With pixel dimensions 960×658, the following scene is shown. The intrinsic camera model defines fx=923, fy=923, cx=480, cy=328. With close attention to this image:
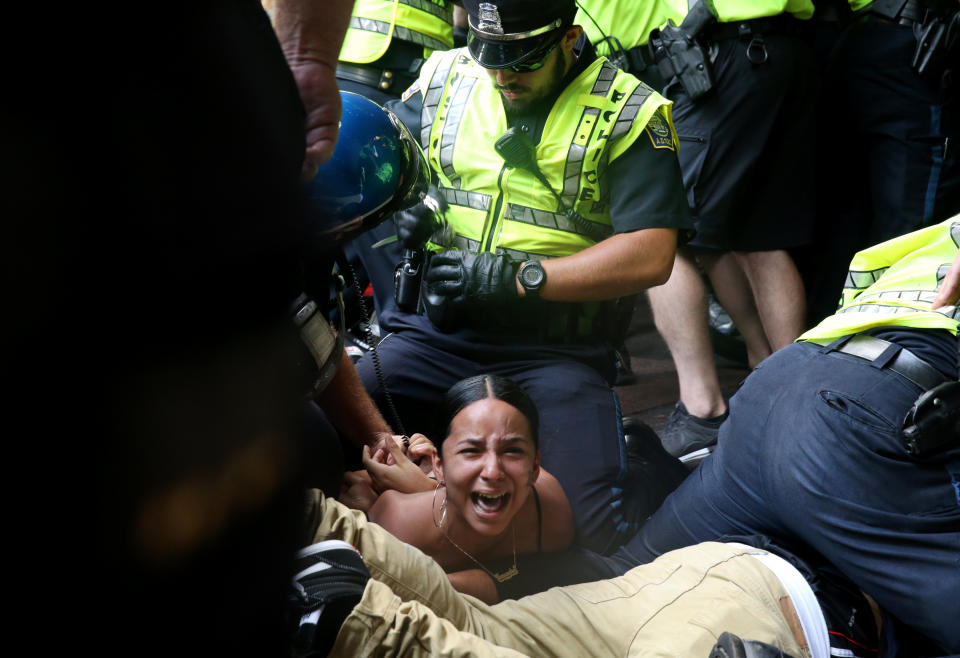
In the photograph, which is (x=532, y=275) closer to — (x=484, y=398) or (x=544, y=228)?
(x=544, y=228)

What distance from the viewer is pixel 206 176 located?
0.60 m

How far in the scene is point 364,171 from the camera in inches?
74.5

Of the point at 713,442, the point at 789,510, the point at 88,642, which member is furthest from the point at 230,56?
the point at 713,442

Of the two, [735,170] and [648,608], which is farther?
[735,170]

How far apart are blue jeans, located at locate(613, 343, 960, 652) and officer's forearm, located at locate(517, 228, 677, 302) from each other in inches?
20.8

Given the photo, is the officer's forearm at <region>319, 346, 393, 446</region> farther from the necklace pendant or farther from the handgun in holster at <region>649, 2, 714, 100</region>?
the handgun in holster at <region>649, 2, 714, 100</region>

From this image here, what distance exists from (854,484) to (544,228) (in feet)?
3.72

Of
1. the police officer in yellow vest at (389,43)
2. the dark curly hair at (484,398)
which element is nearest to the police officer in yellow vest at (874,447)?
the dark curly hair at (484,398)

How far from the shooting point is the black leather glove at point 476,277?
253cm

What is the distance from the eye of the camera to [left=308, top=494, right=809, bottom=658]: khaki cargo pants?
5.59 ft

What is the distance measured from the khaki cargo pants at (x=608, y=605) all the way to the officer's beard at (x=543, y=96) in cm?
132

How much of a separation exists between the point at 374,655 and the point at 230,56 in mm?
1014

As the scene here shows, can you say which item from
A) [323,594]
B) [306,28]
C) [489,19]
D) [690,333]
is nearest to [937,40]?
[690,333]

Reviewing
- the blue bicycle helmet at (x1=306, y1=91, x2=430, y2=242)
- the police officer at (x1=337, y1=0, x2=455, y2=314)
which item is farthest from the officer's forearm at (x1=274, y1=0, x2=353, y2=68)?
the police officer at (x1=337, y1=0, x2=455, y2=314)
